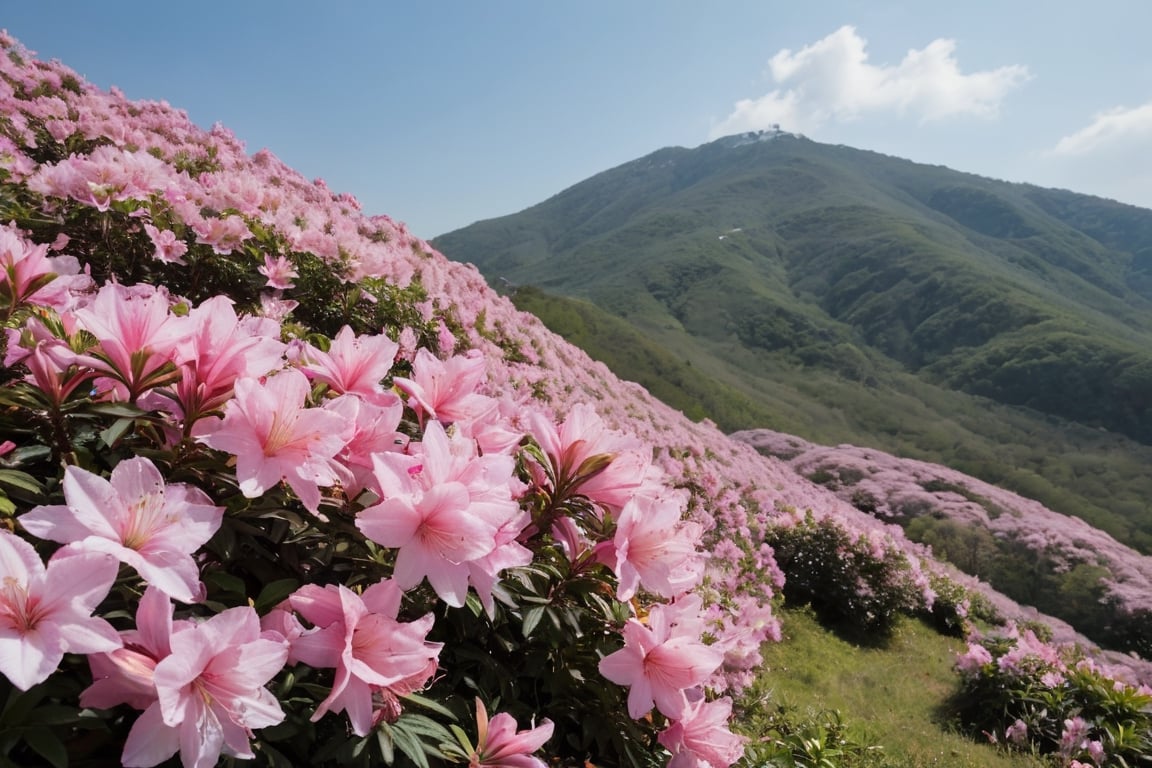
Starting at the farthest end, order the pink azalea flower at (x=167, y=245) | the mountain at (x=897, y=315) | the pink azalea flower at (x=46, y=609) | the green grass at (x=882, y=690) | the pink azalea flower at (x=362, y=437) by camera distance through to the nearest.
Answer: the mountain at (x=897, y=315)
the green grass at (x=882, y=690)
the pink azalea flower at (x=167, y=245)
the pink azalea flower at (x=362, y=437)
the pink azalea flower at (x=46, y=609)

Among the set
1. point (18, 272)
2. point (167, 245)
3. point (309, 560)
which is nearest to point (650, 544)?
point (309, 560)

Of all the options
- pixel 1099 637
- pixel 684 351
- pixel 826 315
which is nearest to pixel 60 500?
pixel 1099 637

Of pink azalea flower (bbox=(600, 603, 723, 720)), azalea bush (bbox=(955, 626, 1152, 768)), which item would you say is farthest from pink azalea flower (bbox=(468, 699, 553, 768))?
azalea bush (bbox=(955, 626, 1152, 768))

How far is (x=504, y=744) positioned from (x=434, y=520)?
45 cm

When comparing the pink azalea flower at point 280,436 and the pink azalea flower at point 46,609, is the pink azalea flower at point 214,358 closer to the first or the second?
the pink azalea flower at point 280,436

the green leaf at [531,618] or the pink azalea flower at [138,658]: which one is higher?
the pink azalea flower at [138,658]

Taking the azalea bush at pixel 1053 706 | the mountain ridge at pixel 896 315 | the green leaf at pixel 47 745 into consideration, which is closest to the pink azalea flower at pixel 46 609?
the green leaf at pixel 47 745

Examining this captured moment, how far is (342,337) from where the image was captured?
5.04 ft

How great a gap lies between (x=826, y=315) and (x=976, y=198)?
9918 centimetres

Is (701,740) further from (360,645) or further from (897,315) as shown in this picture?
(897,315)

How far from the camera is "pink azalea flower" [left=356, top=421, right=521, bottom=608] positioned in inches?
44.0

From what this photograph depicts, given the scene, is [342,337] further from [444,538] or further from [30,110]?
[30,110]

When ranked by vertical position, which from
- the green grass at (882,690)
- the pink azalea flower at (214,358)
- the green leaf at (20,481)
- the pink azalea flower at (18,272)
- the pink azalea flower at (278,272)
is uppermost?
the pink azalea flower at (278,272)

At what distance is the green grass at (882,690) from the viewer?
586 centimetres
